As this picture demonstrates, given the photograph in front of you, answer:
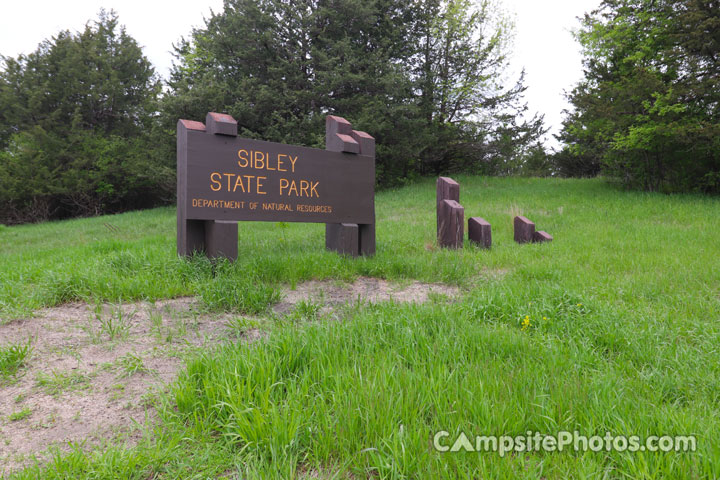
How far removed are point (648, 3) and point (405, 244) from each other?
1304cm

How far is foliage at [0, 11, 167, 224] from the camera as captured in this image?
68.6 feet

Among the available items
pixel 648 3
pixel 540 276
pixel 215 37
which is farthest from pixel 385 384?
pixel 215 37

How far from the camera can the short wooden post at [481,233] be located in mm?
6047

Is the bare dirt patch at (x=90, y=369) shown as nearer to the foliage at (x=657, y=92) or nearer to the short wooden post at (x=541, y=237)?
the short wooden post at (x=541, y=237)

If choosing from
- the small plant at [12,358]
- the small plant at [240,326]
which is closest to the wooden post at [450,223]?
the small plant at [240,326]

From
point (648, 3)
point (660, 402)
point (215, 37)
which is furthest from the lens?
point (215, 37)

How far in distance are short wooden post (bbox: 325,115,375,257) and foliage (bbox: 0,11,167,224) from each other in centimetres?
1643

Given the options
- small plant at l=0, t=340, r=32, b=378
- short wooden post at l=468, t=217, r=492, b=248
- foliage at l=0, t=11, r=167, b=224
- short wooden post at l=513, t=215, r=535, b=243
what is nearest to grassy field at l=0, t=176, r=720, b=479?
small plant at l=0, t=340, r=32, b=378

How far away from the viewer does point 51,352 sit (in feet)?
7.80

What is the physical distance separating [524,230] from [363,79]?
12508 millimetres

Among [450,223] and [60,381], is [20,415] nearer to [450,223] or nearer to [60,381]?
[60,381]

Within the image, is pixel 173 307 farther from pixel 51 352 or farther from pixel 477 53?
pixel 477 53

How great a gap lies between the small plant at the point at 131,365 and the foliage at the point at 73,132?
19.0 m

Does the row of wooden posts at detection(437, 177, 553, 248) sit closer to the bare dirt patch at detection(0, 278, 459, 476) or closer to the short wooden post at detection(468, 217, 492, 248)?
the short wooden post at detection(468, 217, 492, 248)
